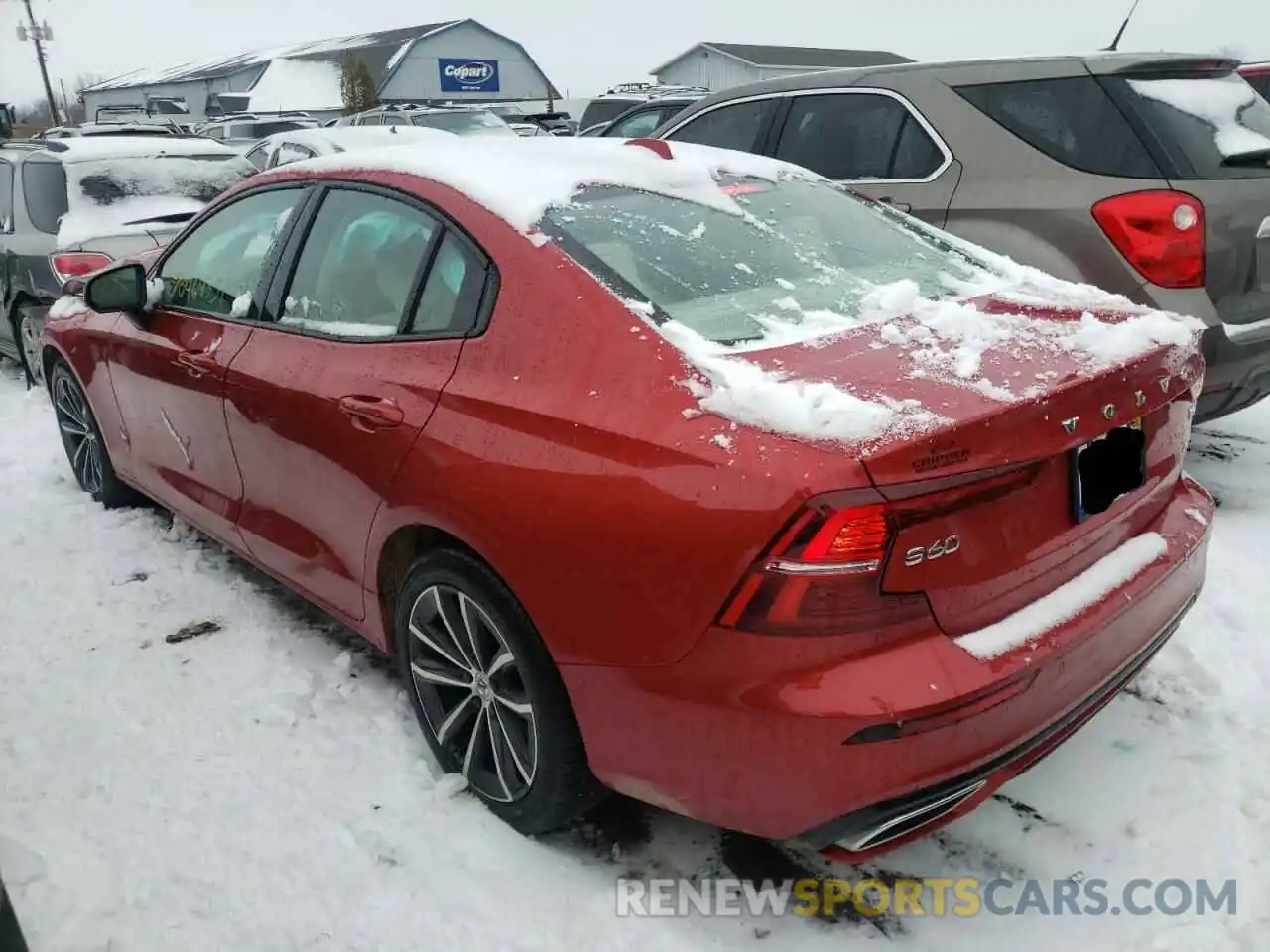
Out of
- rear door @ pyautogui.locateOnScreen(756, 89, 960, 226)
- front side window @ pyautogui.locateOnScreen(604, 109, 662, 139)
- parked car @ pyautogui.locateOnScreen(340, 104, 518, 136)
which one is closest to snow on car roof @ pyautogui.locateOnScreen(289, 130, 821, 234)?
rear door @ pyautogui.locateOnScreen(756, 89, 960, 226)

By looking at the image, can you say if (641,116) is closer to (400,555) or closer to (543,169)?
(543,169)

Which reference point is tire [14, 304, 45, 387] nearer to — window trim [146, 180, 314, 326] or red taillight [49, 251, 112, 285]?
red taillight [49, 251, 112, 285]

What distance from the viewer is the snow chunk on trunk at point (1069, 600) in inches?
75.0

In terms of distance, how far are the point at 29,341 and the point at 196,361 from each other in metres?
4.34

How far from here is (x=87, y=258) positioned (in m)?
6.31

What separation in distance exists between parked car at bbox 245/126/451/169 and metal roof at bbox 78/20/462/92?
40139 mm

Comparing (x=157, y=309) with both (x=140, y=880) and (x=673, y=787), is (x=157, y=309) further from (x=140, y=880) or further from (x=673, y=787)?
(x=673, y=787)

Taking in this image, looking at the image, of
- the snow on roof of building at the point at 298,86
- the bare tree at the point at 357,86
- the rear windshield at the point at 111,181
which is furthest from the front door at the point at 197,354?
the snow on roof of building at the point at 298,86

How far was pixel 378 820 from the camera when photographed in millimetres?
2594

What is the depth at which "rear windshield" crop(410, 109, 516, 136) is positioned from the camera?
16781 mm

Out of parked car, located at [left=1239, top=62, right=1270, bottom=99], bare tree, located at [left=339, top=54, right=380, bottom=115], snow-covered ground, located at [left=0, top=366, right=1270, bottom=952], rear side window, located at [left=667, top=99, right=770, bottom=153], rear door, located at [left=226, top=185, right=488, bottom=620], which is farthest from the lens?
bare tree, located at [left=339, top=54, right=380, bottom=115]

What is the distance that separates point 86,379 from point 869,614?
3.86 meters

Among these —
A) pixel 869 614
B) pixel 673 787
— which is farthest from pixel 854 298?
pixel 673 787

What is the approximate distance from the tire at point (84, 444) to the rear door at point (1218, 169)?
181 inches
